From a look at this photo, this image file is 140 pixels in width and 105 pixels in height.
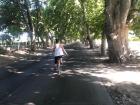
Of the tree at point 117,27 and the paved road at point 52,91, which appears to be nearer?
the paved road at point 52,91

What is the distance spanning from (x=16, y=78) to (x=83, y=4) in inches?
1583

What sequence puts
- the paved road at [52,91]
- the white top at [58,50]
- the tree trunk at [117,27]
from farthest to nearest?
the tree trunk at [117,27], the white top at [58,50], the paved road at [52,91]

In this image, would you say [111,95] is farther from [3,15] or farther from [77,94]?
[3,15]

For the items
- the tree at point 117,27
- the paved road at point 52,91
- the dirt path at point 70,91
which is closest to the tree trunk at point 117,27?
the tree at point 117,27

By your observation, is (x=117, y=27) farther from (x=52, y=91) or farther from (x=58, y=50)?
(x=52, y=91)

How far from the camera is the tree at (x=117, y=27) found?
26.3m

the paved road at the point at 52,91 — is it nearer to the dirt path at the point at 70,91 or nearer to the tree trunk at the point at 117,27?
the dirt path at the point at 70,91

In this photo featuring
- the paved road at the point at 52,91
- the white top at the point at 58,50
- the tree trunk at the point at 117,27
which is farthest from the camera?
the tree trunk at the point at 117,27

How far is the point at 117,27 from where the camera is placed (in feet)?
87.8

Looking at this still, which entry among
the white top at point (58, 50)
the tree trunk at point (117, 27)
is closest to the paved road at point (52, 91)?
the white top at point (58, 50)

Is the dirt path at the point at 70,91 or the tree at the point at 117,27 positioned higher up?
the tree at the point at 117,27

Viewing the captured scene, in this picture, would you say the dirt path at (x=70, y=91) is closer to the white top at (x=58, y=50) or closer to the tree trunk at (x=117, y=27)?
the white top at (x=58, y=50)

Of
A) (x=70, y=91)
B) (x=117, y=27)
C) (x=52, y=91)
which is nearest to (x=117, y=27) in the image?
(x=117, y=27)

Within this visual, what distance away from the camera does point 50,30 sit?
86750mm
